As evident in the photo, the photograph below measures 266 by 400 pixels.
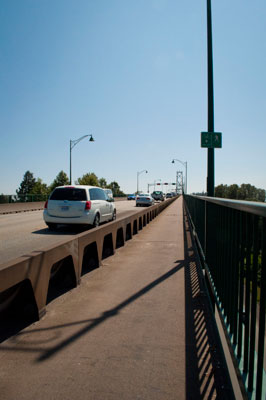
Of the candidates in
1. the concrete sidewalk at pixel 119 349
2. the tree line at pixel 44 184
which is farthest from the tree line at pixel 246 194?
the tree line at pixel 44 184

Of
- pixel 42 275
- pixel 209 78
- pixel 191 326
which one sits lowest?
pixel 191 326

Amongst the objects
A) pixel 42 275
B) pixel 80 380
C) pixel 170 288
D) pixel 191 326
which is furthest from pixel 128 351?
pixel 170 288

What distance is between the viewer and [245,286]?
2.34 metres

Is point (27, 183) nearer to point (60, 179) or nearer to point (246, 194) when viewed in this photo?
point (60, 179)

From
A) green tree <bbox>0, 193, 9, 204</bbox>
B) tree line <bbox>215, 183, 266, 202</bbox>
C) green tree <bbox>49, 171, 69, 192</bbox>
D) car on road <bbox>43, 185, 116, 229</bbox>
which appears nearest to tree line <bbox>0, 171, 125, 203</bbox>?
green tree <bbox>49, 171, 69, 192</bbox>

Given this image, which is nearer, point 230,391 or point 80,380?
point 230,391

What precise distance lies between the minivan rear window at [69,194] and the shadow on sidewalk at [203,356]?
27.3 ft

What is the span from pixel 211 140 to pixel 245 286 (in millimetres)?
6947

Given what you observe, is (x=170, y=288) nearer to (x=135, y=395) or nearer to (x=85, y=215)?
(x=135, y=395)

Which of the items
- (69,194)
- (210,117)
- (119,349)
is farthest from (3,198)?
(119,349)

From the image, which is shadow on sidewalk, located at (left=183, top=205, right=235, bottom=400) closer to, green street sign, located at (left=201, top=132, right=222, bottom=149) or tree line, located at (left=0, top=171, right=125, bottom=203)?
green street sign, located at (left=201, top=132, right=222, bottom=149)

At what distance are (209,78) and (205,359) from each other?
307 inches

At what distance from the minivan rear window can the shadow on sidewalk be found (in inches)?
327

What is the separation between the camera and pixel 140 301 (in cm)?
470
